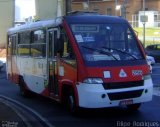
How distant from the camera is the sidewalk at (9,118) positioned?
1066 centimetres

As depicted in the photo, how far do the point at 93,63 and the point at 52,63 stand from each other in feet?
6.80

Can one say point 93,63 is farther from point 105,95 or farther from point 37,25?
point 37,25

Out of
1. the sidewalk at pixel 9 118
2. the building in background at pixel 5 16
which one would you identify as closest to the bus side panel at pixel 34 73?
the sidewalk at pixel 9 118

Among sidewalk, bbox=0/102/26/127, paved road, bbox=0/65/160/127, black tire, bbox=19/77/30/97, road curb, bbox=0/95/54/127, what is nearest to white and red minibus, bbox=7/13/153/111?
paved road, bbox=0/65/160/127

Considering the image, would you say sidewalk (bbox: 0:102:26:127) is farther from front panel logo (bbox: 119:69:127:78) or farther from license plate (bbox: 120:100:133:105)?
front panel logo (bbox: 119:69:127:78)

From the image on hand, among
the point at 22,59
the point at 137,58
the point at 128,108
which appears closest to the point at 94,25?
the point at 137,58

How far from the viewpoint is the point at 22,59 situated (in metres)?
16.5

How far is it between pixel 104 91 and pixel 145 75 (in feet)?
4.24

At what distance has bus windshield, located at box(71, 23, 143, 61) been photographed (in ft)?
38.2

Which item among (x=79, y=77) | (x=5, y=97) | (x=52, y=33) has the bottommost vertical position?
(x=5, y=97)

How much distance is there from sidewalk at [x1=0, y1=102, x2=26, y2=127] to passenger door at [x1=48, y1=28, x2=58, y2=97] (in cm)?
123

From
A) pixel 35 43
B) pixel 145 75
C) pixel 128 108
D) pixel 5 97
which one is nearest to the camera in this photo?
pixel 145 75

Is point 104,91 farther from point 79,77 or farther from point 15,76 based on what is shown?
point 15,76

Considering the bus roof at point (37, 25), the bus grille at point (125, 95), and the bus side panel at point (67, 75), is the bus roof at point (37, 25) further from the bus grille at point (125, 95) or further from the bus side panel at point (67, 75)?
the bus grille at point (125, 95)
